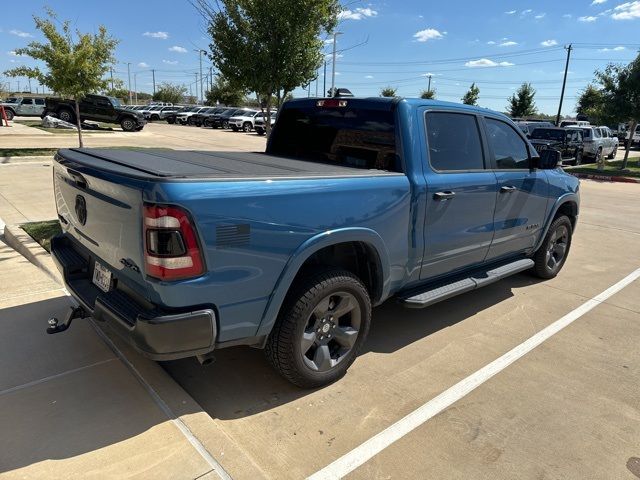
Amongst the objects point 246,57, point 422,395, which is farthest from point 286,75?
point 422,395

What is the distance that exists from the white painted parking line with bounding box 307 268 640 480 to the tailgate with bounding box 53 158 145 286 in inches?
56.3

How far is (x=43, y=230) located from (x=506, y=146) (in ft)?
17.9

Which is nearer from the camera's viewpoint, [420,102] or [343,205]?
[343,205]

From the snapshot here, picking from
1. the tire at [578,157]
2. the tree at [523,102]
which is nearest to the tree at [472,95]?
the tree at [523,102]

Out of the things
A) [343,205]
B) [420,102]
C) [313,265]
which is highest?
[420,102]

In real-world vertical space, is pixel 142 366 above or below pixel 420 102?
below

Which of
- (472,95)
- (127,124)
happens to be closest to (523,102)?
(472,95)

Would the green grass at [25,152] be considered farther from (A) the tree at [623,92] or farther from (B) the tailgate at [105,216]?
(A) the tree at [623,92]

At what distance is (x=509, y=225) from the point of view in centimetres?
455

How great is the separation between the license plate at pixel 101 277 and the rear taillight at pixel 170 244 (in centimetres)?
63

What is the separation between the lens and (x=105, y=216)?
108 inches

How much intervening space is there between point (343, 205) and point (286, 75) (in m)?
5.53

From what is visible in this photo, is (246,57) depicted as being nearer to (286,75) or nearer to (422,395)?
(286,75)

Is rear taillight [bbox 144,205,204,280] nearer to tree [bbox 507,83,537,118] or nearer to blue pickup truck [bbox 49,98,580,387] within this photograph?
blue pickup truck [bbox 49,98,580,387]
